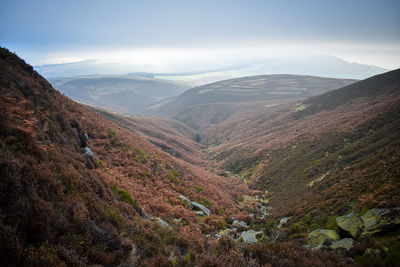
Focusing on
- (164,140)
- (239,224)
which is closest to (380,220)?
(239,224)

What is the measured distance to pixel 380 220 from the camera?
28.2ft

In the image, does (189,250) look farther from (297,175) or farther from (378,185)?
(297,175)

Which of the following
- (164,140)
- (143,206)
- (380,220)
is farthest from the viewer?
(164,140)

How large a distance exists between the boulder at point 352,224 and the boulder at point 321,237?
1.85 feet

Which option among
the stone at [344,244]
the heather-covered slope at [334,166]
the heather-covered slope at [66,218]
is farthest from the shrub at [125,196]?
the heather-covered slope at [334,166]

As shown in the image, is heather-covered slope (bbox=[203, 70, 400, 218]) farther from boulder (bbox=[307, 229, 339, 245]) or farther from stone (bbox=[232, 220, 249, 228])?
stone (bbox=[232, 220, 249, 228])

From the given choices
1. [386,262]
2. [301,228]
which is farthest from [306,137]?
[386,262]

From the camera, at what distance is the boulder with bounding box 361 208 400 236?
320 inches

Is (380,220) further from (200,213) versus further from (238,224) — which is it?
(200,213)

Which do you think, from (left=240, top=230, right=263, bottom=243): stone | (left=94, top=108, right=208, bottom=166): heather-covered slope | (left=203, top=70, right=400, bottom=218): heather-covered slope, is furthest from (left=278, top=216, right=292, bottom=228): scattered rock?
(left=94, top=108, right=208, bottom=166): heather-covered slope

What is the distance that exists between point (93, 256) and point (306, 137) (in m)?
40.6

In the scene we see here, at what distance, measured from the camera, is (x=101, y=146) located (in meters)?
17.3

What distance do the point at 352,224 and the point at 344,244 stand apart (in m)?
1.50

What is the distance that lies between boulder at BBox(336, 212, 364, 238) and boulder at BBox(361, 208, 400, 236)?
21 centimetres
